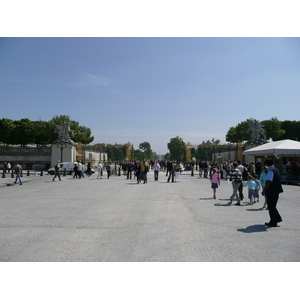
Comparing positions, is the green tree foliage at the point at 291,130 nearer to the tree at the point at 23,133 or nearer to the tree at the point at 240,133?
the tree at the point at 240,133

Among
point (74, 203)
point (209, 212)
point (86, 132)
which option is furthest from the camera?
point (86, 132)

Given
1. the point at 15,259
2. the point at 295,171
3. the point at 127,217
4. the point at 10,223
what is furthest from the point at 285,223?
the point at 295,171

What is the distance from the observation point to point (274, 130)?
205 ft

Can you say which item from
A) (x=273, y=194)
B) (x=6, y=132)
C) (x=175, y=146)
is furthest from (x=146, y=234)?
(x=175, y=146)

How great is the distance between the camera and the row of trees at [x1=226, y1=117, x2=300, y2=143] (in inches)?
2463

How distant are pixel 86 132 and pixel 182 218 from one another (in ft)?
224

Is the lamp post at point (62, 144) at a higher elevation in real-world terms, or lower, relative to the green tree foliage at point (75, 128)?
lower

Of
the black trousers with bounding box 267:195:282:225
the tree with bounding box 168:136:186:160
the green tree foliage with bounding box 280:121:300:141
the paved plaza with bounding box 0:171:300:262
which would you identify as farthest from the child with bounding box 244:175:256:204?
the tree with bounding box 168:136:186:160

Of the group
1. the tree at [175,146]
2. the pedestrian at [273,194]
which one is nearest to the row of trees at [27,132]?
the tree at [175,146]

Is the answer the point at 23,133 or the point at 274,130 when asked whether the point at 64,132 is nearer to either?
the point at 23,133

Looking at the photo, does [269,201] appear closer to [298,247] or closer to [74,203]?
[298,247]

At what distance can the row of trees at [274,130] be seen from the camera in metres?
62.6

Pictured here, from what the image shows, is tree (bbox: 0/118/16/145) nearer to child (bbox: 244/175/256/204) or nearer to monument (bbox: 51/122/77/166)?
monument (bbox: 51/122/77/166)

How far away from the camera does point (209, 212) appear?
343 inches
